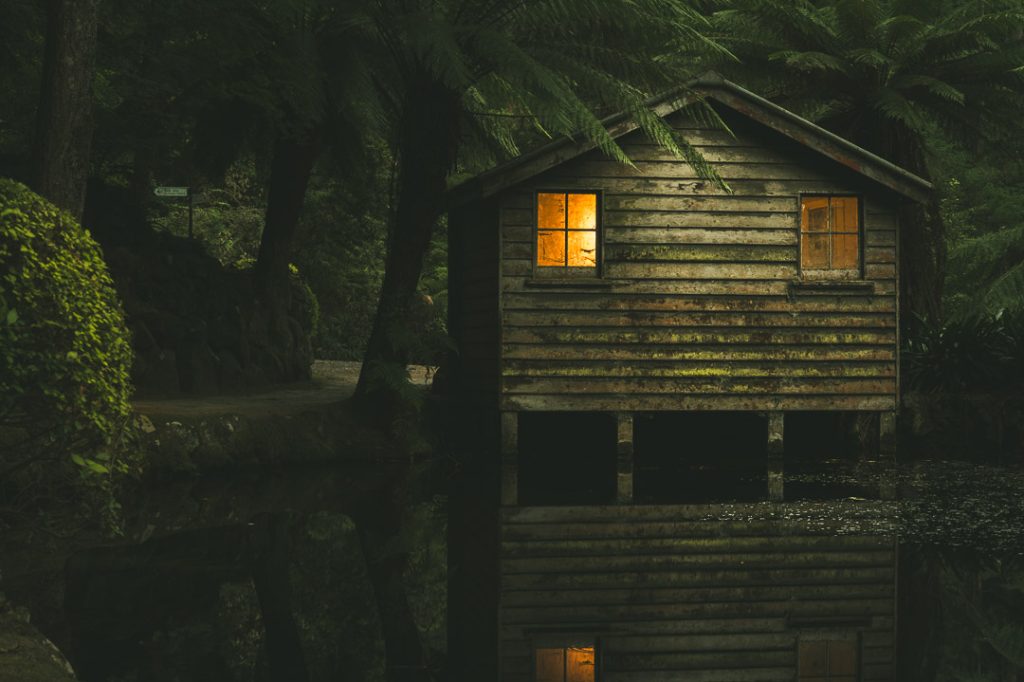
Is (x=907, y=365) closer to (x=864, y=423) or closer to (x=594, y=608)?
(x=864, y=423)

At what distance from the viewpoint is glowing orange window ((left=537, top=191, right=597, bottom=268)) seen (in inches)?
608

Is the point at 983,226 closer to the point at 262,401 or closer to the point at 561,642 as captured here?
the point at 262,401

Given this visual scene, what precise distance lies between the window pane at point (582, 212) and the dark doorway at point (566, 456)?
2.68 metres

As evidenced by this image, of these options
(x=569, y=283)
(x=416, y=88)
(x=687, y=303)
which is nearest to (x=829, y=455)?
(x=687, y=303)

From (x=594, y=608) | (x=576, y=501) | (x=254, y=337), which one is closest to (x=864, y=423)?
(x=576, y=501)

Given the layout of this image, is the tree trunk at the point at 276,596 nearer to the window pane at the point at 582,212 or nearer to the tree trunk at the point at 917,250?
the window pane at the point at 582,212

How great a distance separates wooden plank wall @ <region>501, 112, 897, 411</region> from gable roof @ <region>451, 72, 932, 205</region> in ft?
1.21

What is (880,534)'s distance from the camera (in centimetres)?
911

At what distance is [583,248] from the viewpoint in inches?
610

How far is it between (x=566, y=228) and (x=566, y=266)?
448 mm

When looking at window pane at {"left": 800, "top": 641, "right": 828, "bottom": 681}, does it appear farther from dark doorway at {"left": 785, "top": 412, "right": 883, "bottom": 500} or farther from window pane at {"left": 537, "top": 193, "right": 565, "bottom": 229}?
window pane at {"left": 537, "top": 193, "right": 565, "bottom": 229}

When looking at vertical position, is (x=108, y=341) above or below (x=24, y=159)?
below

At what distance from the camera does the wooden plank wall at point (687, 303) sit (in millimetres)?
15133

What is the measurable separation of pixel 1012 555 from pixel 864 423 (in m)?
7.83
